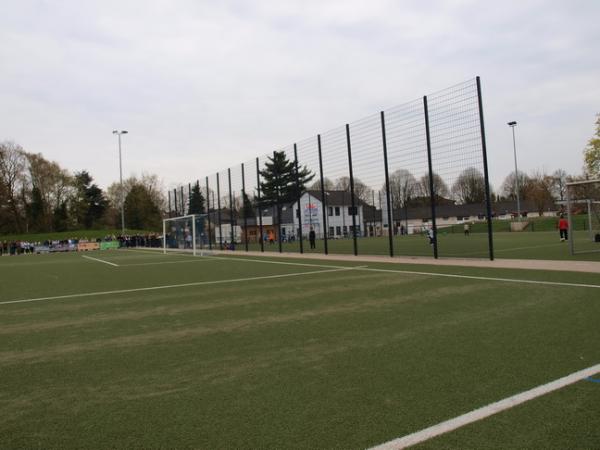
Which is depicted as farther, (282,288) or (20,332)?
(282,288)

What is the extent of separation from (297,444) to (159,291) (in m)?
7.62

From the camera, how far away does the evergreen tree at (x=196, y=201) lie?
3696cm

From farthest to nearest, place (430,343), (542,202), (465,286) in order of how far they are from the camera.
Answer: (542,202) → (465,286) → (430,343)

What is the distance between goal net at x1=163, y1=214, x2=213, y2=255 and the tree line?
32.8 m

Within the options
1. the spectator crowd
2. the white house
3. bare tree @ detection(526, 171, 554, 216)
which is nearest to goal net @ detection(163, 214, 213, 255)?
the spectator crowd

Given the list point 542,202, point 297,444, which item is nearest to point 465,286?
point 297,444

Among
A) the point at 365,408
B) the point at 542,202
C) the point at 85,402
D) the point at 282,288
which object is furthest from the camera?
the point at 542,202

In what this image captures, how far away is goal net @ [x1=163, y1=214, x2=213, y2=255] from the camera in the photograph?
3060 centimetres

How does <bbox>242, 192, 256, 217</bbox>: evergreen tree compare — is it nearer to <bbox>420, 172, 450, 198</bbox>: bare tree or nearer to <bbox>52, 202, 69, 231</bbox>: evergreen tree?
<bbox>420, 172, 450, 198</bbox>: bare tree

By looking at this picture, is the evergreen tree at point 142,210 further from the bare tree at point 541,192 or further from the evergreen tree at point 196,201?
the bare tree at point 541,192

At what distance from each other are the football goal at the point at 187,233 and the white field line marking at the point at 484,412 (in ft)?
86.0

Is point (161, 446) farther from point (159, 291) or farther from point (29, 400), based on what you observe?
point (159, 291)

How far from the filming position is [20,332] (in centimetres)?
581

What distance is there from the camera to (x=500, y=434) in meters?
2.55
